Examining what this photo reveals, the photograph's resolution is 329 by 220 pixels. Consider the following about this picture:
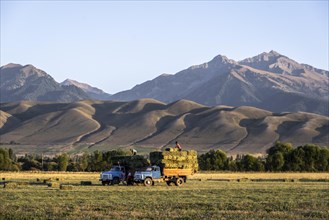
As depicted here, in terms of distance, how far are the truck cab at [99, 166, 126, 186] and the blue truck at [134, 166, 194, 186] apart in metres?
1.51

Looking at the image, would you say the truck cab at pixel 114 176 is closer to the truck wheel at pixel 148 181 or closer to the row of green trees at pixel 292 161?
the truck wheel at pixel 148 181

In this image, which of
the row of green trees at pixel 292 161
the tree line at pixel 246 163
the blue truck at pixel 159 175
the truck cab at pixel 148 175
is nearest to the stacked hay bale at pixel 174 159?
the blue truck at pixel 159 175

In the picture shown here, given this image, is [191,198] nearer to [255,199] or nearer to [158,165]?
[255,199]

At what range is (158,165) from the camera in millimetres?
50375

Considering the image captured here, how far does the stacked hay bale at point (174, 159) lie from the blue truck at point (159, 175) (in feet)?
1.27

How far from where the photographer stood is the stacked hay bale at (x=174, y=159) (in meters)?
50.2

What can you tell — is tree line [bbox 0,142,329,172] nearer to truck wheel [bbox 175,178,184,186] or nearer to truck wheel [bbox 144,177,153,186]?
truck wheel [bbox 175,178,184,186]

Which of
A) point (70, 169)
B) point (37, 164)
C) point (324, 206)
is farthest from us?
point (37, 164)

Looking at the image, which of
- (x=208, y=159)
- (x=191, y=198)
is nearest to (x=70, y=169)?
(x=208, y=159)

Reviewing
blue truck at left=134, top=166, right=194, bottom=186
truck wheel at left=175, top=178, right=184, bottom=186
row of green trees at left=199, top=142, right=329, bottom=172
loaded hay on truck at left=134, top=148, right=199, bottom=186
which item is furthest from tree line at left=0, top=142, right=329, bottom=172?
truck wheel at left=175, top=178, right=184, bottom=186

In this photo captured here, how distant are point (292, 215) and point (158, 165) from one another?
1047 inches

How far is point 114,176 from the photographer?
49.3 metres

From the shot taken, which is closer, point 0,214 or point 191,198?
point 0,214

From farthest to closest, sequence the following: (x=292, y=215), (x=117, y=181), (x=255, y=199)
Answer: (x=117, y=181), (x=255, y=199), (x=292, y=215)
